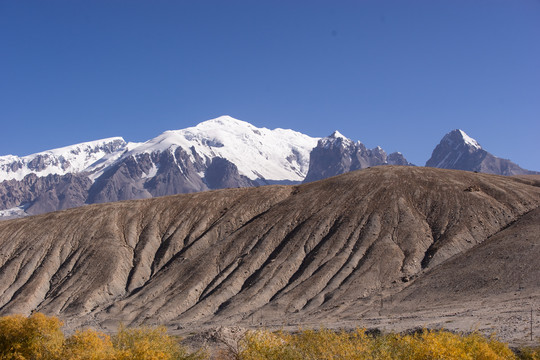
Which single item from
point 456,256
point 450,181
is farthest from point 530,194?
point 456,256

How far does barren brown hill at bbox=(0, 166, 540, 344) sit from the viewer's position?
270 feet

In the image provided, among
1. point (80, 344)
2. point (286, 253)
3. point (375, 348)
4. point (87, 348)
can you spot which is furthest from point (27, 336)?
point (286, 253)

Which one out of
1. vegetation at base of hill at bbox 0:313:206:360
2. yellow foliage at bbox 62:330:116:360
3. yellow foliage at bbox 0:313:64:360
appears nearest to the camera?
vegetation at base of hill at bbox 0:313:206:360

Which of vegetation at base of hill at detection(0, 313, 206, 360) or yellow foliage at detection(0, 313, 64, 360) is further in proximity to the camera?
yellow foliage at detection(0, 313, 64, 360)

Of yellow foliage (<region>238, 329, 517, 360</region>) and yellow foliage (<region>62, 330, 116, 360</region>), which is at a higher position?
yellow foliage (<region>238, 329, 517, 360</region>)

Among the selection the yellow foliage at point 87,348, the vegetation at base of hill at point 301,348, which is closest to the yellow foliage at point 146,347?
the vegetation at base of hill at point 301,348

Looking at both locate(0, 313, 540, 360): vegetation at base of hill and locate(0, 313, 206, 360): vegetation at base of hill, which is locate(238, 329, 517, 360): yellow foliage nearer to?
locate(0, 313, 540, 360): vegetation at base of hill

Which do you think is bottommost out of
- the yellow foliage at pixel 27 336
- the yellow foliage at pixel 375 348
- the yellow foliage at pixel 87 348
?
the yellow foliage at pixel 27 336

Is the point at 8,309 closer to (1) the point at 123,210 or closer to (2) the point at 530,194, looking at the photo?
(1) the point at 123,210

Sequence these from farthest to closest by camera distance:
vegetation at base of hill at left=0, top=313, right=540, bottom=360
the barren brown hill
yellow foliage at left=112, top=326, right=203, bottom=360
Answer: the barren brown hill < yellow foliage at left=112, top=326, right=203, bottom=360 < vegetation at base of hill at left=0, top=313, right=540, bottom=360

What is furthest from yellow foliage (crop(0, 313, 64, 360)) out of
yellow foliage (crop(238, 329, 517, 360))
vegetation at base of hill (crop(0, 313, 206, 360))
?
yellow foliage (crop(238, 329, 517, 360))

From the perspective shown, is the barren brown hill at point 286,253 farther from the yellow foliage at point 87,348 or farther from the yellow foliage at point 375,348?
the yellow foliage at point 87,348

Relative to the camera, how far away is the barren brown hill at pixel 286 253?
82188 millimetres

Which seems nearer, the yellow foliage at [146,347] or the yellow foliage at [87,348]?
the yellow foliage at [146,347]
